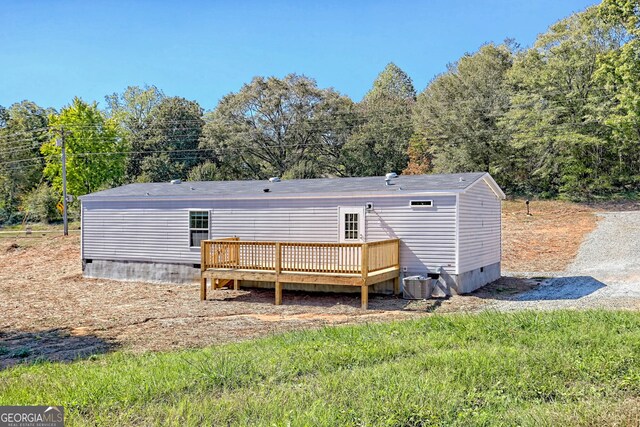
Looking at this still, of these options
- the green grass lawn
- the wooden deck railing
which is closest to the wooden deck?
the wooden deck railing

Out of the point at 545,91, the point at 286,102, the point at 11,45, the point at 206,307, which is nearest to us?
the point at 11,45

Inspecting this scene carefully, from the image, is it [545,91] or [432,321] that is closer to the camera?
[432,321]

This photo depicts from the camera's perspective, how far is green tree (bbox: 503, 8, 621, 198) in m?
29.1

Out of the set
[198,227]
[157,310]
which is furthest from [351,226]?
[157,310]

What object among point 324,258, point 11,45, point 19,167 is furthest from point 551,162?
point 19,167

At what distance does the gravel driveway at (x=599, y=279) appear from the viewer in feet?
36.9

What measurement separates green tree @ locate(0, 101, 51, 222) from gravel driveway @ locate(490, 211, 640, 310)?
121ft

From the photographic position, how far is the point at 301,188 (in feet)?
48.9

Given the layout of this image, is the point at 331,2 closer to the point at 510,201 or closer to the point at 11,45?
the point at 11,45

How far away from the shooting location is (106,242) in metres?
17.1

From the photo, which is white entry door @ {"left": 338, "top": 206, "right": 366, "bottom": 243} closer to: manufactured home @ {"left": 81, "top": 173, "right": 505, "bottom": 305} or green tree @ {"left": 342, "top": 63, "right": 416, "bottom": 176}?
manufactured home @ {"left": 81, "top": 173, "right": 505, "bottom": 305}

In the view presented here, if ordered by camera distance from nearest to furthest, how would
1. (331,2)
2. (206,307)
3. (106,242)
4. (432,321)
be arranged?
1. (432,321)
2. (331,2)
3. (206,307)
4. (106,242)

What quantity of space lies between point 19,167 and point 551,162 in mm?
40566

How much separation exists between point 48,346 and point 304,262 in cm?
603
